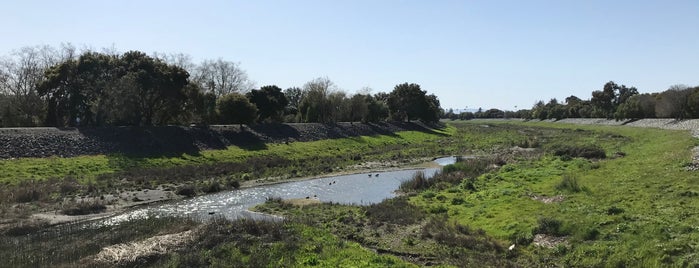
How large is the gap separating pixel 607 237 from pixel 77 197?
32.0m

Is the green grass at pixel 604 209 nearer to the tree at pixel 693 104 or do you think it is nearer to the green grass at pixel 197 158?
the green grass at pixel 197 158

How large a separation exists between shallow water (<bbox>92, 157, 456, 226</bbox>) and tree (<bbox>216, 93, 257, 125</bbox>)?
29558 mm

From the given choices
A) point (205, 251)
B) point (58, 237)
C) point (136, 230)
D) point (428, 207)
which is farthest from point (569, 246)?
point (58, 237)

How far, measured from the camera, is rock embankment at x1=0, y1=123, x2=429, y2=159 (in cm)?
4388

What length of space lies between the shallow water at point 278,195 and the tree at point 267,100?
126 ft

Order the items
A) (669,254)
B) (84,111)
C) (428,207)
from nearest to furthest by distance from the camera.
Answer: (669,254)
(428,207)
(84,111)

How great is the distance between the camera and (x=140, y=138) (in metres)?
54.4

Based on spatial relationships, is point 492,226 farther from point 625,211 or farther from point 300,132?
point 300,132

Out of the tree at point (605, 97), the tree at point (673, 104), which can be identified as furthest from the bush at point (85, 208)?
the tree at point (605, 97)

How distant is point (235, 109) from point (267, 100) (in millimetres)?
12226

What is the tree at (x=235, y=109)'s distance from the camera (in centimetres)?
7156

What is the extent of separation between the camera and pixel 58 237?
2178 centimetres

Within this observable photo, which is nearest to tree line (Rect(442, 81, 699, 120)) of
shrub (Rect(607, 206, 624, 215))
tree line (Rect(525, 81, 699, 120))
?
tree line (Rect(525, 81, 699, 120))

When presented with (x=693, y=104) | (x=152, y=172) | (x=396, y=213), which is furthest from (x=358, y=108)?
(x=396, y=213)
